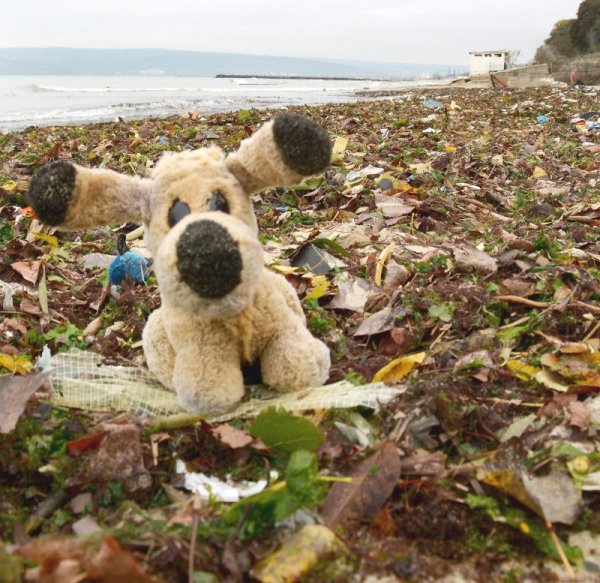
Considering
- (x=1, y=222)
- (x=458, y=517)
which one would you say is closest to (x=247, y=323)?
(x=458, y=517)

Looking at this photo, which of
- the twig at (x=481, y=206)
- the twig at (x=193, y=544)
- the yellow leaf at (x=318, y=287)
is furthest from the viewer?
the twig at (x=481, y=206)

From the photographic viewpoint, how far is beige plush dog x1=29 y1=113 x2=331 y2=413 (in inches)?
76.8

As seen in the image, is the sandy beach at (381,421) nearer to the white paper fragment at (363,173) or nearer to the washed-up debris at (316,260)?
the washed-up debris at (316,260)

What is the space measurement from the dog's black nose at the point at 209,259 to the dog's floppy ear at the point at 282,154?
0.40 m

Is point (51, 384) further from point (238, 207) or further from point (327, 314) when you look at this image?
point (327, 314)

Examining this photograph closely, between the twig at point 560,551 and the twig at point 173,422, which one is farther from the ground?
the twig at point 173,422

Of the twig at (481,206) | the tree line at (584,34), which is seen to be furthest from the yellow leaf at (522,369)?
the tree line at (584,34)

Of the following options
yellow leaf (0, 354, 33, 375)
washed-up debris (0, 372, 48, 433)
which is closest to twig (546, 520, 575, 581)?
washed-up debris (0, 372, 48, 433)

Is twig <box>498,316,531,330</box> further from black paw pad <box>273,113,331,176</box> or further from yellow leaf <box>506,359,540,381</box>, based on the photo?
black paw pad <box>273,113,331,176</box>

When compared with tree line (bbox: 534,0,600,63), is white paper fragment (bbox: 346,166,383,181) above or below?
below

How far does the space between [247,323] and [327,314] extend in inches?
36.3

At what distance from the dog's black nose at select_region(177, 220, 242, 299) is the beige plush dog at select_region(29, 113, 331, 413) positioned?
1 centimetres

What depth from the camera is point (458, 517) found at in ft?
5.43

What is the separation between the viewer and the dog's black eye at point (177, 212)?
2.12 meters
